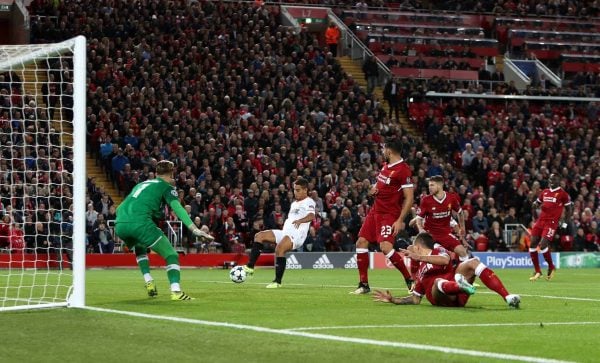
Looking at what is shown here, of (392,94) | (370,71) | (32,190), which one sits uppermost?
(370,71)

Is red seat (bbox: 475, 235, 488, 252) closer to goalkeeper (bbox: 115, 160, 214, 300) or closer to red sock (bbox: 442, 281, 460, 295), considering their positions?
goalkeeper (bbox: 115, 160, 214, 300)

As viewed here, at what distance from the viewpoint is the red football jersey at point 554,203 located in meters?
25.2

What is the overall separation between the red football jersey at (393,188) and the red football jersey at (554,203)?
8.88m

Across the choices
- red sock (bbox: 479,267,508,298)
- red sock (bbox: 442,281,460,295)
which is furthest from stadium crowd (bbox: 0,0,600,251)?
red sock (bbox: 479,267,508,298)

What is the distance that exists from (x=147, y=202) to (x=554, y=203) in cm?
1275

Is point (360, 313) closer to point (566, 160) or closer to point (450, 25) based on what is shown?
point (566, 160)

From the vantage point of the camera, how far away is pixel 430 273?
46.4 feet

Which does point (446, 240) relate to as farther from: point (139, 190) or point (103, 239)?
point (103, 239)

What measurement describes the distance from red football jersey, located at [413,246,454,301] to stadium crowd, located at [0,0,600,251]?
17061 millimetres

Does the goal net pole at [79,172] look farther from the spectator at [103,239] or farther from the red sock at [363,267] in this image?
the spectator at [103,239]

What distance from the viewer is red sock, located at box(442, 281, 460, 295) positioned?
44.4 ft

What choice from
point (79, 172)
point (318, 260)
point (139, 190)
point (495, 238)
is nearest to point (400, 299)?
point (139, 190)

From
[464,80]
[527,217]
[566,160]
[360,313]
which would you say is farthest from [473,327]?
[464,80]

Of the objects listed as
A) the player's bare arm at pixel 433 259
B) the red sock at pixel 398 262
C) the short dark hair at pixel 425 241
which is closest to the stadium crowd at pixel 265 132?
the red sock at pixel 398 262
